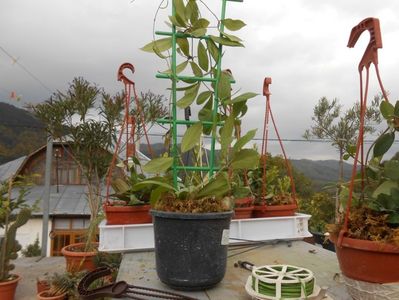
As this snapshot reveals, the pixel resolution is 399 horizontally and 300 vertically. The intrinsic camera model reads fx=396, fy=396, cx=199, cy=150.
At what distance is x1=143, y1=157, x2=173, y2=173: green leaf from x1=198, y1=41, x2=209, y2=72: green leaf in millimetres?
473

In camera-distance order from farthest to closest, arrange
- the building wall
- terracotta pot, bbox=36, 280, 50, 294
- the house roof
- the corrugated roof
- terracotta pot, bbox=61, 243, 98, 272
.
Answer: the corrugated roof, the house roof, the building wall, terracotta pot, bbox=36, 280, 50, 294, terracotta pot, bbox=61, 243, 98, 272

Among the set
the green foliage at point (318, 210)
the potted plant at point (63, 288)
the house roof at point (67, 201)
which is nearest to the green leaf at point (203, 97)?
the potted plant at point (63, 288)

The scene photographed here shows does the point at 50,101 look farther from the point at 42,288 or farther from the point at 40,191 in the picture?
the point at 40,191

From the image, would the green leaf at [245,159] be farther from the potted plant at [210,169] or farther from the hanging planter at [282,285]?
the hanging planter at [282,285]

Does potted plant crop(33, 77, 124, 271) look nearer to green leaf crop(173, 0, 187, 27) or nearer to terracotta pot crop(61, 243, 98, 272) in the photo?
terracotta pot crop(61, 243, 98, 272)

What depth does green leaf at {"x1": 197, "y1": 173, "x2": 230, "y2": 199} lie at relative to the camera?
163cm

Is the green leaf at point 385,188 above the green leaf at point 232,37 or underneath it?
underneath

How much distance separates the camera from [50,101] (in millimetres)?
5121

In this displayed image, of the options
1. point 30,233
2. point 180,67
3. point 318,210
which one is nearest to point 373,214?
point 180,67

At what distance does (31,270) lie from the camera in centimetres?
620

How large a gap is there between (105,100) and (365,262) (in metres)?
4.30

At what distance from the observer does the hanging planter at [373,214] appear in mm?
1188

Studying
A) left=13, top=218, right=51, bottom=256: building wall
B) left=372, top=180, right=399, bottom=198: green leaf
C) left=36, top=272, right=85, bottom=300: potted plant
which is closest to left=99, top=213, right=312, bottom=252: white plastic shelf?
left=372, top=180, right=399, bottom=198: green leaf

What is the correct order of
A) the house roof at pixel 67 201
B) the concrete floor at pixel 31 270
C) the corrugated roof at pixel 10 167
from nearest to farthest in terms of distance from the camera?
the concrete floor at pixel 31 270 → the house roof at pixel 67 201 → the corrugated roof at pixel 10 167
